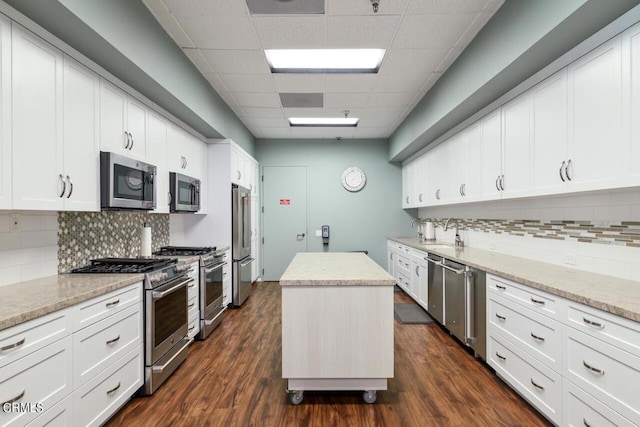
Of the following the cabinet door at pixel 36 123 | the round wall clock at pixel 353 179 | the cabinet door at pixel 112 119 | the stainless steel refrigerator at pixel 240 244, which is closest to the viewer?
the cabinet door at pixel 36 123

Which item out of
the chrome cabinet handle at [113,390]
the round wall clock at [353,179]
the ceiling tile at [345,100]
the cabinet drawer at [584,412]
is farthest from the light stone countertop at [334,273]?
the round wall clock at [353,179]

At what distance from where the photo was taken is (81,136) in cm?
199

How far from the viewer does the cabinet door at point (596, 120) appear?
5.65 feet

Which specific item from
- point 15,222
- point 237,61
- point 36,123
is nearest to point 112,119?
point 36,123

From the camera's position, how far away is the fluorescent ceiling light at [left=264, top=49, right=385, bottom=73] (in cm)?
291

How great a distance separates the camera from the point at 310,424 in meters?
1.91

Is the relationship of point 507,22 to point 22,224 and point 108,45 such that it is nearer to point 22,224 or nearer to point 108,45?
point 108,45

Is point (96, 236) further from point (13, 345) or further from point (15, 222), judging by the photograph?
point (13, 345)

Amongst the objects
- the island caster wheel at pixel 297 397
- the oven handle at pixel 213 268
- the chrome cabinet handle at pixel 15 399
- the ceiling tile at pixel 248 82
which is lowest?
the island caster wheel at pixel 297 397

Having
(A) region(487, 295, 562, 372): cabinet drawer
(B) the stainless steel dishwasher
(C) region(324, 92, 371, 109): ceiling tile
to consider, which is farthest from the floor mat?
(C) region(324, 92, 371, 109): ceiling tile

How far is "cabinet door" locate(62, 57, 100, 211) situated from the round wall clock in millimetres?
4300

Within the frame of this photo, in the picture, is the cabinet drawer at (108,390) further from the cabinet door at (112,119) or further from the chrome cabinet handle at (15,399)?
the cabinet door at (112,119)

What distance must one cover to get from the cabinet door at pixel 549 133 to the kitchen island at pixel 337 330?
138cm

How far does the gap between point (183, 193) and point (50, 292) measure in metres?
1.75
